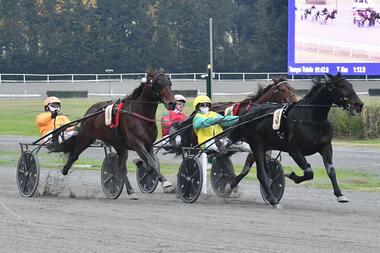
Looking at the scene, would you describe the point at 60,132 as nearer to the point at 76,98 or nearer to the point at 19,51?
the point at 76,98

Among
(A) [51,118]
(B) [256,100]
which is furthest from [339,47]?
(A) [51,118]

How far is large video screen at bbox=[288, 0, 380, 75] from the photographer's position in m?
29.5

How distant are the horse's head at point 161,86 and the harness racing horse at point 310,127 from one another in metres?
1.17

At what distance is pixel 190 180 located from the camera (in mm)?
12711

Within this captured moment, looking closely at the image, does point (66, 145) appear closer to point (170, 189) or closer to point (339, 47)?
point (170, 189)

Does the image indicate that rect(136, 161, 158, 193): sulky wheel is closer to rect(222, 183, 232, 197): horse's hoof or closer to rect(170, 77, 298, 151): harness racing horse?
rect(170, 77, 298, 151): harness racing horse

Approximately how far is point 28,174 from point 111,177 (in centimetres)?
120

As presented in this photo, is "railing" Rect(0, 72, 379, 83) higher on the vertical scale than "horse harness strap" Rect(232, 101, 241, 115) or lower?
lower

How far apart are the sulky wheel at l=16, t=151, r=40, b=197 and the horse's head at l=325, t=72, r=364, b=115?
14.2 ft

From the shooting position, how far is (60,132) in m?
14.5

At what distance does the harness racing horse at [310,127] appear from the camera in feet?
38.4

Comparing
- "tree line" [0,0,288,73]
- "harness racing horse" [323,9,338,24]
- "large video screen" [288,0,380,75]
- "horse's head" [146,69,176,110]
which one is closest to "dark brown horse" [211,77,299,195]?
"horse's head" [146,69,176,110]

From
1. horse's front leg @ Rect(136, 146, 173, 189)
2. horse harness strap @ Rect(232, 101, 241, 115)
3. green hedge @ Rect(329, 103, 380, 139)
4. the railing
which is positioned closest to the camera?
horse's front leg @ Rect(136, 146, 173, 189)

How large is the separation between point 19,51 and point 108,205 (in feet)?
181
